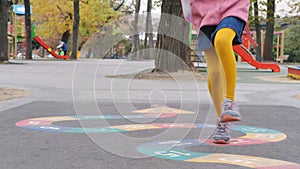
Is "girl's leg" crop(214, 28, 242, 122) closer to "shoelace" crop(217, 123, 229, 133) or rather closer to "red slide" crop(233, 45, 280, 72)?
"shoelace" crop(217, 123, 229, 133)

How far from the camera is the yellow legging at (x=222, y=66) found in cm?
352

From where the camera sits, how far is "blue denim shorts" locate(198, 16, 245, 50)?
357 cm

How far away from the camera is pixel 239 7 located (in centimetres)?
364

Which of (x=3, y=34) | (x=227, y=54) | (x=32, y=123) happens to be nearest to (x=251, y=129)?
(x=227, y=54)

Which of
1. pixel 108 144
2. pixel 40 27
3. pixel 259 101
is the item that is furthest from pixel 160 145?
pixel 40 27

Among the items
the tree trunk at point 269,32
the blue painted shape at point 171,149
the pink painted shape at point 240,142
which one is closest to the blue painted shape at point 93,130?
the blue painted shape at point 171,149

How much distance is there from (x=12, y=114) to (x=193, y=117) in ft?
7.64

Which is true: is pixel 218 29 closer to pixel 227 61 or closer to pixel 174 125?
pixel 227 61

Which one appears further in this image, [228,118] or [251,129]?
[251,129]

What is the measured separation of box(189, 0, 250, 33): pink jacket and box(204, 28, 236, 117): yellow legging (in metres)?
0.18

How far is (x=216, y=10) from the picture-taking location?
3703 mm

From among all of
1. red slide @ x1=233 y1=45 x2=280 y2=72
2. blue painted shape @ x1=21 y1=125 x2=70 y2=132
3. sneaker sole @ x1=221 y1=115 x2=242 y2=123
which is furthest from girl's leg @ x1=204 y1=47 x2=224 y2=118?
red slide @ x1=233 y1=45 x2=280 y2=72

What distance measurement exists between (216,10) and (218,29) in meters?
0.20

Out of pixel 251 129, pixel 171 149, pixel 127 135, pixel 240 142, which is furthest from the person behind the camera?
pixel 251 129
